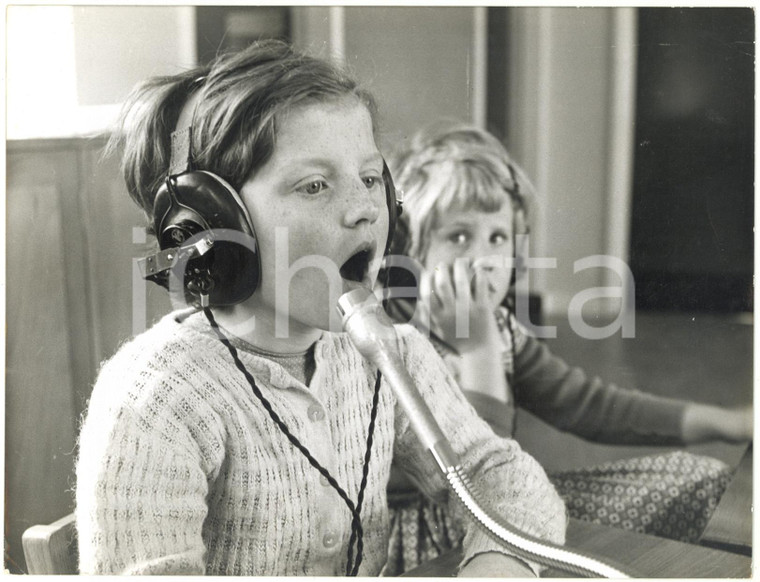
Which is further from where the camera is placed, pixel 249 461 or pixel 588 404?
pixel 588 404

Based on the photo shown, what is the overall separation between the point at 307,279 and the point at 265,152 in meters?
0.15

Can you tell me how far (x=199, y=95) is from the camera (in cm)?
87

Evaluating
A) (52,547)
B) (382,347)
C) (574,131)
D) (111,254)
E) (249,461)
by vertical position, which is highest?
(574,131)

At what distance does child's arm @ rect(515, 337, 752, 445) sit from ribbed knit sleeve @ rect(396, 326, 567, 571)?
7 cm

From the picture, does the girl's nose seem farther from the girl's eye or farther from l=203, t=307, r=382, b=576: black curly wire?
l=203, t=307, r=382, b=576: black curly wire

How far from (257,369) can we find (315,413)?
9 centimetres

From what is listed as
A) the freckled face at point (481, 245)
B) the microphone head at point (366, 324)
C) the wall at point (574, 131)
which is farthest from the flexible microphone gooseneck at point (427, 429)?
the wall at point (574, 131)

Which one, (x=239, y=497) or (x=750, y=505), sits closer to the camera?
(x=239, y=497)

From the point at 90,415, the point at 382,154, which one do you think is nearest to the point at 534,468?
the point at 382,154

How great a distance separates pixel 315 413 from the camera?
896mm

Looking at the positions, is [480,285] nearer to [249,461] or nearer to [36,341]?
[249,461]

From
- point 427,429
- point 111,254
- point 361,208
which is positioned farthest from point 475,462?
point 111,254

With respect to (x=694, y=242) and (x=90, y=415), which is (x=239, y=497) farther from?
(x=694, y=242)

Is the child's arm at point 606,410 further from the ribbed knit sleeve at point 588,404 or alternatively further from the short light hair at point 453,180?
the short light hair at point 453,180
